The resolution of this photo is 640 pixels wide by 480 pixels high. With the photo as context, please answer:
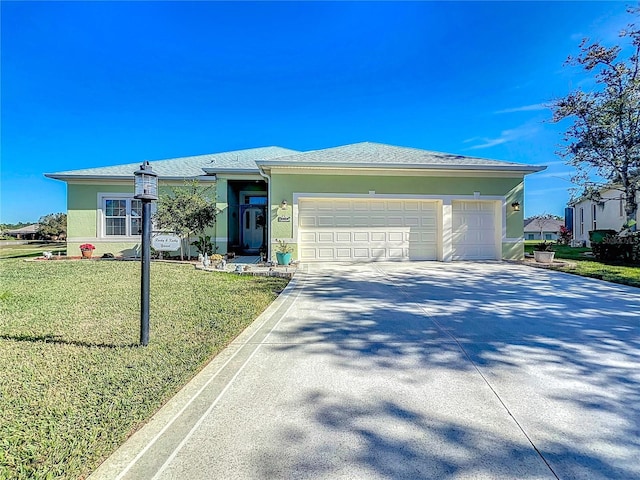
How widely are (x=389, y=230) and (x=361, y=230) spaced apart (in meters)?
1.07

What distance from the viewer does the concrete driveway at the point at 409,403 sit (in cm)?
179

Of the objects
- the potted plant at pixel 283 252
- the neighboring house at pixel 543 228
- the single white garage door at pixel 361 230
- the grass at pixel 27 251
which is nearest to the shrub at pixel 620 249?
the single white garage door at pixel 361 230

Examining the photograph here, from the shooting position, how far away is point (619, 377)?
9.18 ft

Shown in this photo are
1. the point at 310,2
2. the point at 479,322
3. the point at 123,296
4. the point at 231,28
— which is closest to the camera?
the point at 479,322

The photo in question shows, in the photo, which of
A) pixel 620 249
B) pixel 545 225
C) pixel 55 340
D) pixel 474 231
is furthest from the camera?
pixel 545 225

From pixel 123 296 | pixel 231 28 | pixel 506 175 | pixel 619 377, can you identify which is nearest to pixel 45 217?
pixel 231 28

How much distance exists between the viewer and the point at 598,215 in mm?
21547

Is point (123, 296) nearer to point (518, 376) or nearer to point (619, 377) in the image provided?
point (518, 376)

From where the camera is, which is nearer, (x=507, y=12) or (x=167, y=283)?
(x=167, y=283)

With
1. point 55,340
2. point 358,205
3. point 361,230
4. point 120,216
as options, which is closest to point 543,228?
point 361,230

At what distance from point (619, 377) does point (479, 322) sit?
5.79ft

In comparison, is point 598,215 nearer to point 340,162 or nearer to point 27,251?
point 340,162

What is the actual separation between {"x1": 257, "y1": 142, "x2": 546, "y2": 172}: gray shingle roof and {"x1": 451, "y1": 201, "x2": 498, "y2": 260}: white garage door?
1.49 m

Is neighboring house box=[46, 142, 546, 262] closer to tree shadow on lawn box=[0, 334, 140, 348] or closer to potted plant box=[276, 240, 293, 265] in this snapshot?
potted plant box=[276, 240, 293, 265]
